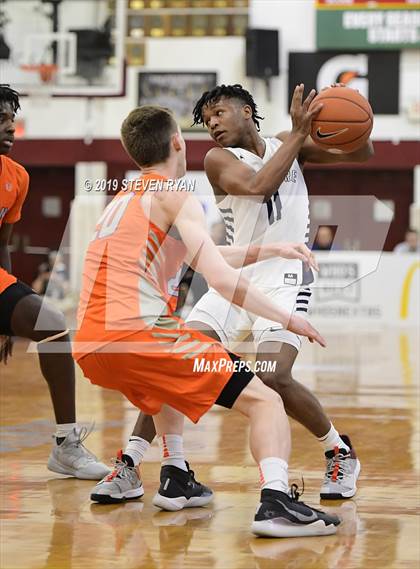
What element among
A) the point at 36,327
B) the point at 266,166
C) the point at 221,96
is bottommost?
the point at 36,327

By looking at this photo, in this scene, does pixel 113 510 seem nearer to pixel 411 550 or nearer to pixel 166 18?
pixel 411 550

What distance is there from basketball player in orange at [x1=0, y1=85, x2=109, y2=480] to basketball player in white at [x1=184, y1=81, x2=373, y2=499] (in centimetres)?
83

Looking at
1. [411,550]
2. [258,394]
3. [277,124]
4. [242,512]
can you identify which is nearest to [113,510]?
[242,512]

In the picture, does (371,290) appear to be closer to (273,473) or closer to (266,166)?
(266,166)

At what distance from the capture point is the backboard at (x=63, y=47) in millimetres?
19922

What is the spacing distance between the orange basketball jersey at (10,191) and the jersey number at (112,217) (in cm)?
130

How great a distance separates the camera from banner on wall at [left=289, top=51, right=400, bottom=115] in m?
26.1

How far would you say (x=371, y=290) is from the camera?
1938 cm

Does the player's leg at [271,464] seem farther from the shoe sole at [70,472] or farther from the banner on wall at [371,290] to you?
the banner on wall at [371,290]

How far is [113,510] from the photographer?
5.54m

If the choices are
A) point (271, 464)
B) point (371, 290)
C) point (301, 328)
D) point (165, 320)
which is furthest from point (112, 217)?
point (371, 290)

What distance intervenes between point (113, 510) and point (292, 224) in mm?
1726

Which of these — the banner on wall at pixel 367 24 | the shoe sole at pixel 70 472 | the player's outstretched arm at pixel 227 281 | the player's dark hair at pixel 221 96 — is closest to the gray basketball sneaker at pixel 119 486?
the shoe sole at pixel 70 472

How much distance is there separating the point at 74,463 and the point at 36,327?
2.55 feet
